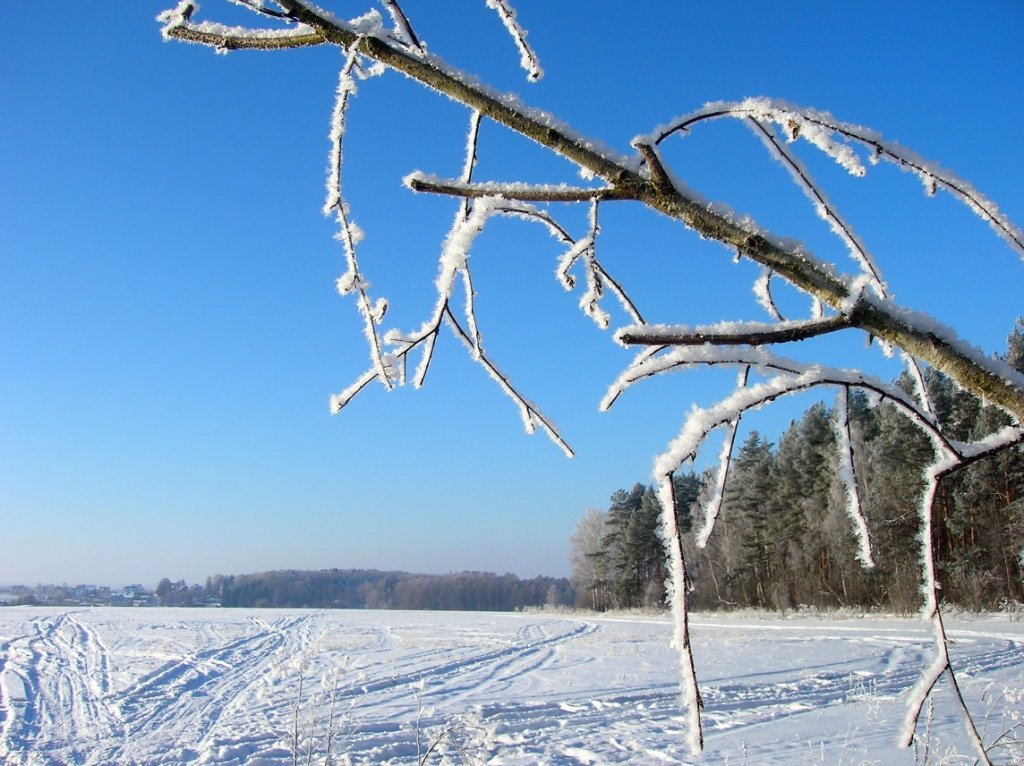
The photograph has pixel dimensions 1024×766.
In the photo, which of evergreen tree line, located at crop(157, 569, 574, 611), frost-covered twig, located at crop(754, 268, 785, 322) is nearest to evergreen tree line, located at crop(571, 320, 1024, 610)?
frost-covered twig, located at crop(754, 268, 785, 322)

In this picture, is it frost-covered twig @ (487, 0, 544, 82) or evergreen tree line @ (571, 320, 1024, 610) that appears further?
evergreen tree line @ (571, 320, 1024, 610)

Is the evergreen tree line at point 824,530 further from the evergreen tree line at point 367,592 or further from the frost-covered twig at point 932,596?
the evergreen tree line at point 367,592

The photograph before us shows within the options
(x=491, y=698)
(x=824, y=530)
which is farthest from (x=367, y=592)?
(x=491, y=698)

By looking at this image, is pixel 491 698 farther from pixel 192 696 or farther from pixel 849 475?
pixel 849 475

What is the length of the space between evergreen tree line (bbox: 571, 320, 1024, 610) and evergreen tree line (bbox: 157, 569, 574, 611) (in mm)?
30222

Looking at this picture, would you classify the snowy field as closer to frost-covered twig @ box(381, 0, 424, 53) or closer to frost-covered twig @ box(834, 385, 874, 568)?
frost-covered twig @ box(834, 385, 874, 568)

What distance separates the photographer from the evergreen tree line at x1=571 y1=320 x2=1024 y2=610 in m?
22.3

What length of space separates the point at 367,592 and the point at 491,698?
2959 inches

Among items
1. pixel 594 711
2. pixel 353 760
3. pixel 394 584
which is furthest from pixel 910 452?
pixel 394 584

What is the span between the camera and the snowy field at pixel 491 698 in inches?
305

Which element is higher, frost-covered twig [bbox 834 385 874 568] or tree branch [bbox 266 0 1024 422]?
tree branch [bbox 266 0 1024 422]

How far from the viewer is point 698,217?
0.56 metres

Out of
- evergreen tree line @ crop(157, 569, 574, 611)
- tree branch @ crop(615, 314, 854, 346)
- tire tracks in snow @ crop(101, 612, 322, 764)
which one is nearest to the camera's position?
tree branch @ crop(615, 314, 854, 346)

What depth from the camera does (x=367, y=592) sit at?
8181 centimetres
